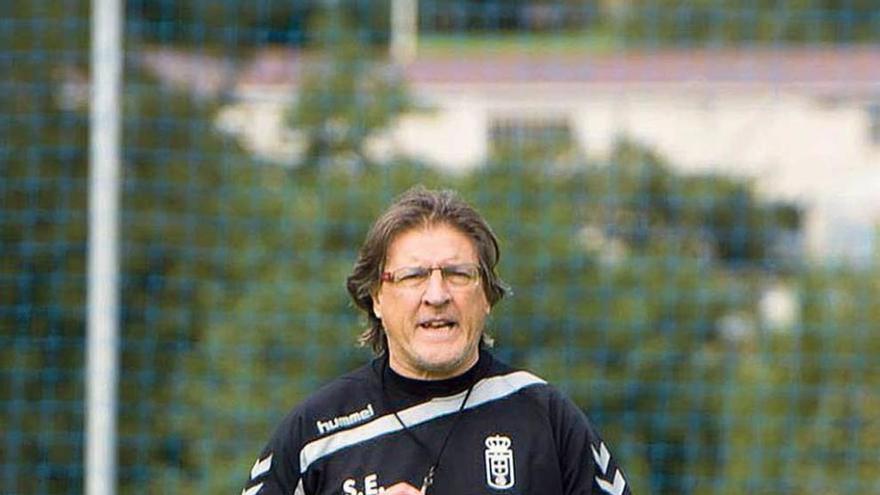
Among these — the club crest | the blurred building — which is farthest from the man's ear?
the blurred building

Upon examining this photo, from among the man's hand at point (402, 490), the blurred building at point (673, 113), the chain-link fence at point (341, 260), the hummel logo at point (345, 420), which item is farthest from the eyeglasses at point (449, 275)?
the blurred building at point (673, 113)

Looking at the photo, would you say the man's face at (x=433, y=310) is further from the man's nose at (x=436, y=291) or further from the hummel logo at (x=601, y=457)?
the hummel logo at (x=601, y=457)

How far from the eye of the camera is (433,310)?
3258 mm

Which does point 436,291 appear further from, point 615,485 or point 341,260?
point 341,260

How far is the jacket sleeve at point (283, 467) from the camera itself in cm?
329

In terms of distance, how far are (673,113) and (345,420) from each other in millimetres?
12327

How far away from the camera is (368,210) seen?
9797 millimetres

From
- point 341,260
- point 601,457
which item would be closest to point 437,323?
point 601,457

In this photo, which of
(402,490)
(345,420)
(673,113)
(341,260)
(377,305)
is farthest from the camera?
(673,113)

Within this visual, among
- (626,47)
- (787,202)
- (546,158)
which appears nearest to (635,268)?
(546,158)

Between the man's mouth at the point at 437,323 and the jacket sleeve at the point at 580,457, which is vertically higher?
the man's mouth at the point at 437,323

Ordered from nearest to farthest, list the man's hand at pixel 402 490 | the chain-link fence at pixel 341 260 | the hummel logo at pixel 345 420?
the man's hand at pixel 402 490, the hummel logo at pixel 345 420, the chain-link fence at pixel 341 260

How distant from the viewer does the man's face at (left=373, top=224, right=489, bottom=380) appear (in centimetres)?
326

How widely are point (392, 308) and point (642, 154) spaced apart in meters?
9.33
